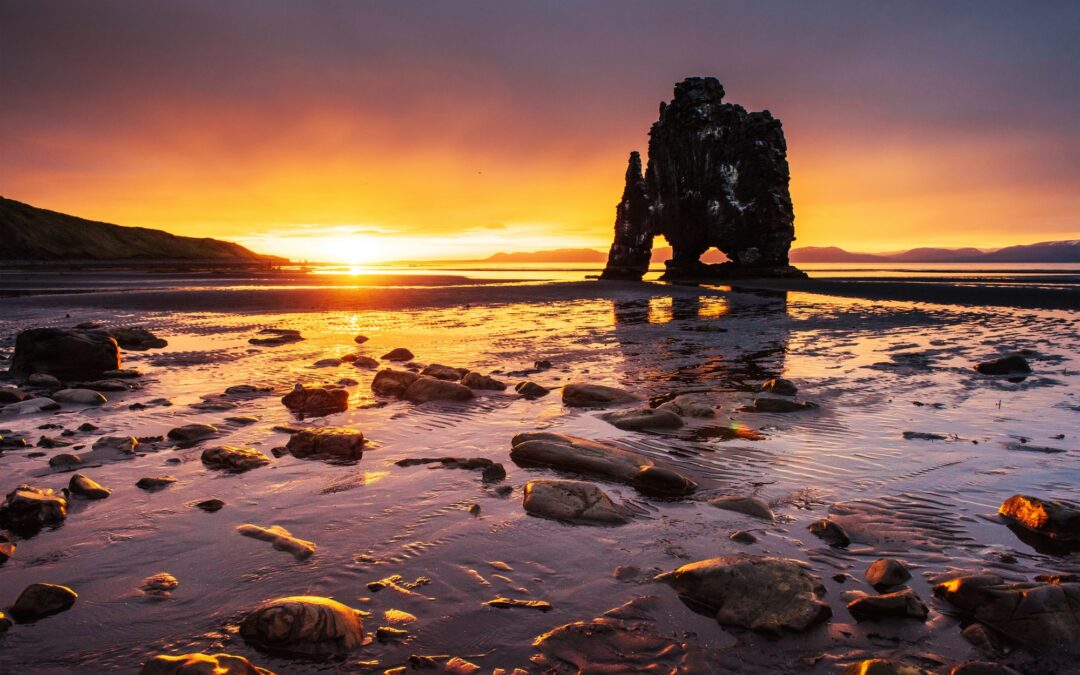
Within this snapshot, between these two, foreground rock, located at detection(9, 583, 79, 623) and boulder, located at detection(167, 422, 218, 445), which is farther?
boulder, located at detection(167, 422, 218, 445)

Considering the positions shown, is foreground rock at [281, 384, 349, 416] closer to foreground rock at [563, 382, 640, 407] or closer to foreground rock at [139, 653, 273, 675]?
foreground rock at [563, 382, 640, 407]

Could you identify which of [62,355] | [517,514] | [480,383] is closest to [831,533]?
[517,514]

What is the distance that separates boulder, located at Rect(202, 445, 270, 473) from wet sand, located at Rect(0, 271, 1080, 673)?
135 mm

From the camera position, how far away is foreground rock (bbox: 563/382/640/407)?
8445 mm

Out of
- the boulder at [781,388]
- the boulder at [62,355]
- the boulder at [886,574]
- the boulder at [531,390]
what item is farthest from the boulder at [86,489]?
the boulder at [781,388]

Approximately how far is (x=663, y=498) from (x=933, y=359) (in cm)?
1057

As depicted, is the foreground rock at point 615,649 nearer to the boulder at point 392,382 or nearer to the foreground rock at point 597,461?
the foreground rock at point 597,461

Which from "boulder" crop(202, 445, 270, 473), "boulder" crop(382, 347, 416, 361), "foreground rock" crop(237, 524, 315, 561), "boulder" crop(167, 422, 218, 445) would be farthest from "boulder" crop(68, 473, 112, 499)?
"boulder" crop(382, 347, 416, 361)

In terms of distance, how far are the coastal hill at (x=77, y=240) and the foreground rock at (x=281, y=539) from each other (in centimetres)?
12984

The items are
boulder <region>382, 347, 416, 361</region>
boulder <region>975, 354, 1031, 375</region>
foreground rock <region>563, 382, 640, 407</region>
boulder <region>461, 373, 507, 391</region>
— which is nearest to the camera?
foreground rock <region>563, 382, 640, 407</region>

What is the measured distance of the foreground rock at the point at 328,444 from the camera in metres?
5.96

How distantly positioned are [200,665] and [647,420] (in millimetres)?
5541

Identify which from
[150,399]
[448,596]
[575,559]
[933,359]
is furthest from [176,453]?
[933,359]

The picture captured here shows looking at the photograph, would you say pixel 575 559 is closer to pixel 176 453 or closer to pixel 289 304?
pixel 176 453
